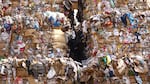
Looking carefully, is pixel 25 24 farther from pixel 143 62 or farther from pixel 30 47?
pixel 143 62

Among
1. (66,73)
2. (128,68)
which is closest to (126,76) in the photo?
(128,68)

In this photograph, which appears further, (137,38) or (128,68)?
(137,38)

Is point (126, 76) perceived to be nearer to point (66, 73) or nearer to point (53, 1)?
point (66, 73)

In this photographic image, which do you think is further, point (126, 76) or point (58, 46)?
point (58, 46)

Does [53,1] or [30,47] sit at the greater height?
[53,1]

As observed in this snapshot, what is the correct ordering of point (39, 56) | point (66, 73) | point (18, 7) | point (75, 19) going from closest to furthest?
point (66, 73) < point (39, 56) < point (18, 7) < point (75, 19)

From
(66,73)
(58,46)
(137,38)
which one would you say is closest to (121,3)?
(137,38)

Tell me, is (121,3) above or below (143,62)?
above

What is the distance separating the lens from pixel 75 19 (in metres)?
4.49

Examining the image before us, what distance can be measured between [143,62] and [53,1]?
114 centimetres

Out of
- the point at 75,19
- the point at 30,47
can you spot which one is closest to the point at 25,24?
the point at 30,47

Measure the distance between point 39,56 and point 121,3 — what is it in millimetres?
913

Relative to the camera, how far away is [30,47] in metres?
3.74

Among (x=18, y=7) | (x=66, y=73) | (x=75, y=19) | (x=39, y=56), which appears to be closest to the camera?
(x=66, y=73)
